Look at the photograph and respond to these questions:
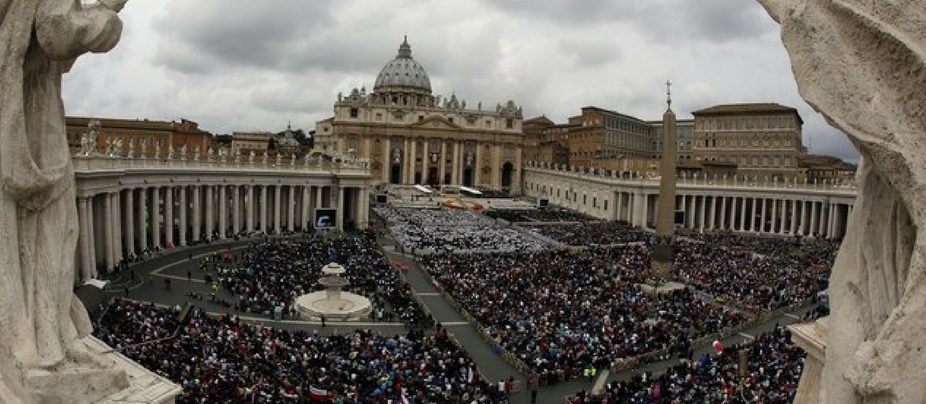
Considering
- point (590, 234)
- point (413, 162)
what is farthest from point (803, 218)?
point (413, 162)

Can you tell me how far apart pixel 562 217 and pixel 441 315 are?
139 ft

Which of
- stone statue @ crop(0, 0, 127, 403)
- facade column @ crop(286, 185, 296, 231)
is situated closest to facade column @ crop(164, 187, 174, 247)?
facade column @ crop(286, 185, 296, 231)

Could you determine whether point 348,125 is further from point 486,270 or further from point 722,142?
point 486,270

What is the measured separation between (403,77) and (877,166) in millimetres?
133181

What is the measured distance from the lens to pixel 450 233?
48.9m

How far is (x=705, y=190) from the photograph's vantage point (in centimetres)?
6719

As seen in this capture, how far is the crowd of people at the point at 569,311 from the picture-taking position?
2056 centimetres

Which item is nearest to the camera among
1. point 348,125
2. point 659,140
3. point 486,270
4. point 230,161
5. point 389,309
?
point 389,309

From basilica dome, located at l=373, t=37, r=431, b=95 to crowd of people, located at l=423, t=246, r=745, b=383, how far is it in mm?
101283

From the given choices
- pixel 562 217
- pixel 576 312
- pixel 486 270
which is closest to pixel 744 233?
pixel 562 217

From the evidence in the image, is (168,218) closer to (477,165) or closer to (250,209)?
(250,209)

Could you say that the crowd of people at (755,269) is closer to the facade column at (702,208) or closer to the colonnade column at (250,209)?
the facade column at (702,208)

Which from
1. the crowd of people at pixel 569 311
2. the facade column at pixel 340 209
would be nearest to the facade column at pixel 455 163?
the facade column at pixel 340 209

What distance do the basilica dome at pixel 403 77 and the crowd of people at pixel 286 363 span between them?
115m
